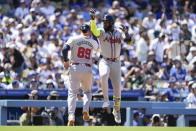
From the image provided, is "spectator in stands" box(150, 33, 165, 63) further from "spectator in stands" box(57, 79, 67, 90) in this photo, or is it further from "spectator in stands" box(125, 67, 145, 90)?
"spectator in stands" box(57, 79, 67, 90)

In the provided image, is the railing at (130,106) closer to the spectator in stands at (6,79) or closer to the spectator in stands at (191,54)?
the spectator in stands at (6,79)

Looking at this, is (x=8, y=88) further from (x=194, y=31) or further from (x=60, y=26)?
(x=194, y=31)

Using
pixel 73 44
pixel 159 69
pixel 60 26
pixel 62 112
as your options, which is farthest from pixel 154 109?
pixel 60 26

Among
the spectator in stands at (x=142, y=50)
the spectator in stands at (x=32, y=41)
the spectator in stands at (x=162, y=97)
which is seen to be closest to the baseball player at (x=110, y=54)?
the spectator in stands at (x=162, y=97)

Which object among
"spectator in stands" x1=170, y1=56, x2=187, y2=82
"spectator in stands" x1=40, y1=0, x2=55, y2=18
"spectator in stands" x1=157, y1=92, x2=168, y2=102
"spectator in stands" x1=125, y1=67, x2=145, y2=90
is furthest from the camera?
"spectator in stands" x1=40, y1=0, x2=55, y2=18

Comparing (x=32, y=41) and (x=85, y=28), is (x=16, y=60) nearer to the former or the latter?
(x=32, y=41)

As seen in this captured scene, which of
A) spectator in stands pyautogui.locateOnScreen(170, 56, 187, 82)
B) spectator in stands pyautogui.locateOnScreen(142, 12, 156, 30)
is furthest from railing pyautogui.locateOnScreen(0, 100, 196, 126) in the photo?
spectator in stands pyautogui.locateOnScreen(142, 12, 156, 30)
